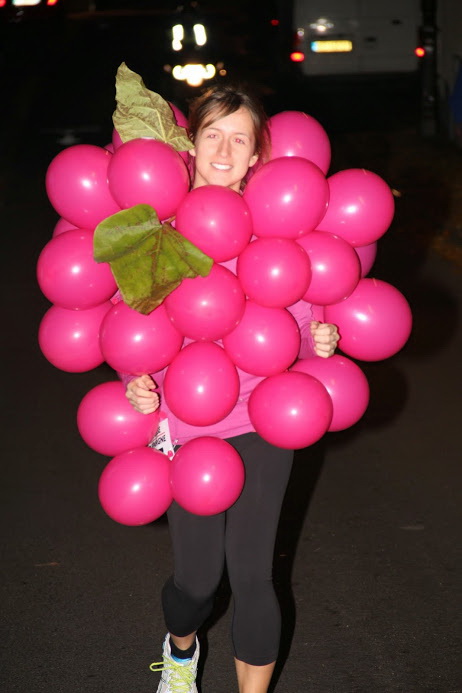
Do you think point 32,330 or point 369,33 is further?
point 369,33

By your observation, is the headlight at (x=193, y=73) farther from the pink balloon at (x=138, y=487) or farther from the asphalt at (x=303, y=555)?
the pink balloon at (x=138, y=487)

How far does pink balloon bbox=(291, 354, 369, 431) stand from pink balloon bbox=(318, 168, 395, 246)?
410 mm

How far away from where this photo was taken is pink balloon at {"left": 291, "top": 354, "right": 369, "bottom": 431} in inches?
115

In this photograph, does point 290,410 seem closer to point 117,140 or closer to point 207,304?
point 207,304

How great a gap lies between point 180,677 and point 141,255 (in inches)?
59.6

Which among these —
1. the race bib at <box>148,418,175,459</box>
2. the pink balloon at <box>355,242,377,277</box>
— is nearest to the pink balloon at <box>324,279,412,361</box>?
the pink balloon at <box>355,242,377,277</box>

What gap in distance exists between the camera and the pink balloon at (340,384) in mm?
2920

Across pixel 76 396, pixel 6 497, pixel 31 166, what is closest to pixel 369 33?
pixel 31 166

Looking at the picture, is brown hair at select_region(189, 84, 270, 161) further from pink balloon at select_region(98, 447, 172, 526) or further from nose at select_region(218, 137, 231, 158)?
pink balloon at select_region(98, 447, 172, 526)

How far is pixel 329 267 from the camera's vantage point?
108 inches

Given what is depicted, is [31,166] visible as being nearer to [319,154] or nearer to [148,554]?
[148,554]

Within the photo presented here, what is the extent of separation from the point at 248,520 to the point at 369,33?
42.9 ft

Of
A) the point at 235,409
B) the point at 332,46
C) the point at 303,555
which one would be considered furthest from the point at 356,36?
the point at 235,409

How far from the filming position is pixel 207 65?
14977 millimetres
